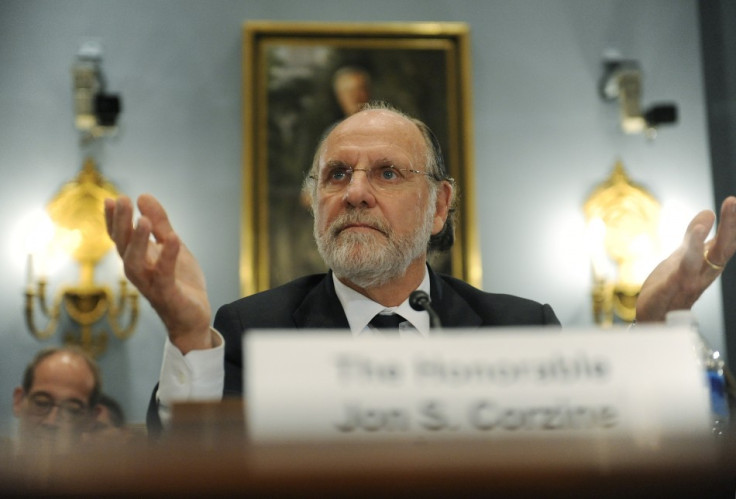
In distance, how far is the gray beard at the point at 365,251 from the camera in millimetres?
1983

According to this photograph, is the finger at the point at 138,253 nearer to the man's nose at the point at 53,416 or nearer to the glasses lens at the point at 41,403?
the man's nose at the point at 53,416

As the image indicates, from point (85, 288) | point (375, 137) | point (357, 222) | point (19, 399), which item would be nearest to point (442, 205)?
point (375, 137)

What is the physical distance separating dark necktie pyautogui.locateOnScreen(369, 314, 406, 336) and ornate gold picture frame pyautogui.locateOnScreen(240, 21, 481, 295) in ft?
6.42

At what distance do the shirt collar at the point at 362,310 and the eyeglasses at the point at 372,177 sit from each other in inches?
10.6

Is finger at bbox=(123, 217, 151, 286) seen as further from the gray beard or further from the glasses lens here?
the glasses lens

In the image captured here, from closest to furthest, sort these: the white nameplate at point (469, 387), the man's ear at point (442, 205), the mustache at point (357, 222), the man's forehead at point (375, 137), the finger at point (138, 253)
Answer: the white nameplate at point (469, 387), the finger at point (138, 253), the mustache at point (357, 222), the man's forehead at point (375, 137), the man's ear at point (442, 205)

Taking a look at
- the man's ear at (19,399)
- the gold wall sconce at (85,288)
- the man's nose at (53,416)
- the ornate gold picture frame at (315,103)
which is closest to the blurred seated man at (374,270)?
the man's nose at (53,416)

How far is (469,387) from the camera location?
0.74m

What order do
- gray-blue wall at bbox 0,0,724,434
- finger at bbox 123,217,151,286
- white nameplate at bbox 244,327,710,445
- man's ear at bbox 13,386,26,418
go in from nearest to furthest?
white nameplate at bbox 244,327,710,445, finger at bbox 123,217,151,286, man's ear at bbox 13,386,26,418, gray-blue wall at bbox 0,0,724,434

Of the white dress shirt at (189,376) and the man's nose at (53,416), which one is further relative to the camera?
the man's nose at (53,416)

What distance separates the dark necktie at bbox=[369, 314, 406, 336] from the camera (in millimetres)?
1963

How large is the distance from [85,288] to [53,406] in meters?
1.04

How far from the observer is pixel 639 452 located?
625mm

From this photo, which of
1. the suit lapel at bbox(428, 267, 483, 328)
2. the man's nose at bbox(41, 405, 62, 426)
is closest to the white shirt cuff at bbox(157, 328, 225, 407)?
the suit lapel at bbox(428, 267, 483, 328)
